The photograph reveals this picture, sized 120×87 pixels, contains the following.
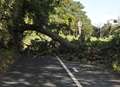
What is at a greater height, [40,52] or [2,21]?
[2,21]

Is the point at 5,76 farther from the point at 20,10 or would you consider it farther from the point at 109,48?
the point at 20,10

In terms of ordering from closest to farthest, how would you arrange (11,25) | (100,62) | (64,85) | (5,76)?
(64,85) → (5,76) → (100,62) → (11,25)

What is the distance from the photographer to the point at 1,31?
2884cm

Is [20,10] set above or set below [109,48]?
above

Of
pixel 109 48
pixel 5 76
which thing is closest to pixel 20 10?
pixel 109 48

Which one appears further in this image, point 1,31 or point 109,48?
point 109,48

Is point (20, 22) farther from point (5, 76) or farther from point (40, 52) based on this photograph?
point (5, 76)

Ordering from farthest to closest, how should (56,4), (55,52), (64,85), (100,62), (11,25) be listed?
(56,4) → (55,52) → (11,25) → (100,62) → (64,85)

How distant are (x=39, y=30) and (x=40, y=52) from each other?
8.84 ft

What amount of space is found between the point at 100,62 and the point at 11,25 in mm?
8202

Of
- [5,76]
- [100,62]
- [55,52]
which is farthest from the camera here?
[55,52]

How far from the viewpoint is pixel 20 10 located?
35.6m

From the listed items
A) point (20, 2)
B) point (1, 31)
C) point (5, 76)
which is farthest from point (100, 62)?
point (5, 76)

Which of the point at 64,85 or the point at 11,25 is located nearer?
the point at 64,85
